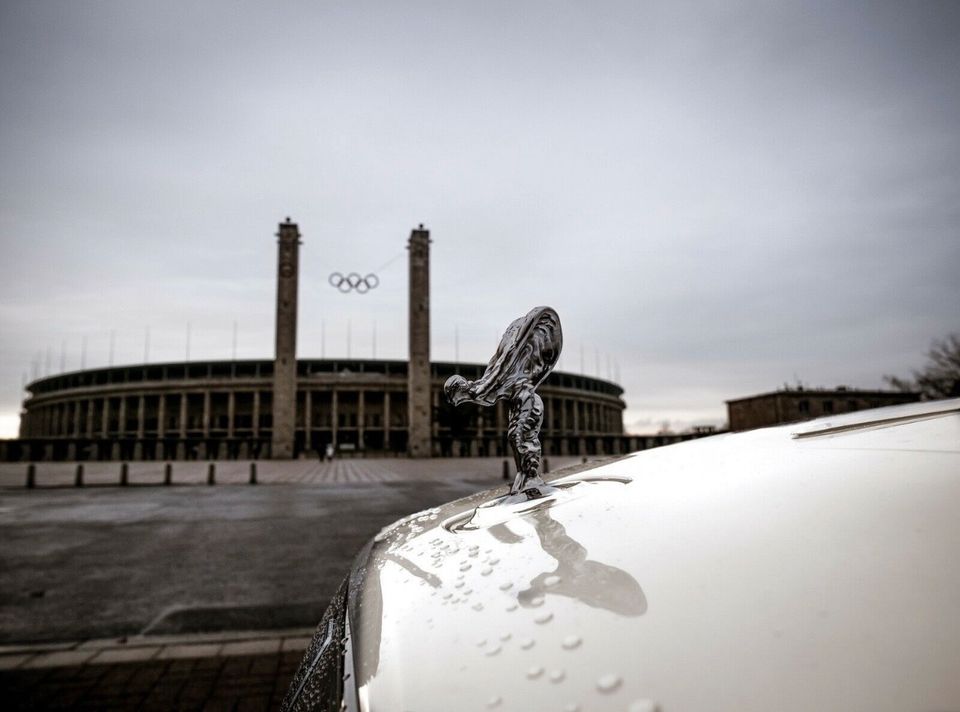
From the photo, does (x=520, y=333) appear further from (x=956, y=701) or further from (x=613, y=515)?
(x=956, y=701)

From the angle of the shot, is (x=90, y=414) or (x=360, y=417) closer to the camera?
(x=360, y=417)

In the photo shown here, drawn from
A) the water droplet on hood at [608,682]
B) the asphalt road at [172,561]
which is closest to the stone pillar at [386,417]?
the asphalt road at [172,561]

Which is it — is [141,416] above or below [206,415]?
above

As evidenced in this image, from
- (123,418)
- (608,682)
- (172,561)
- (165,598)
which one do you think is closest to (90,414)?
(123,418)

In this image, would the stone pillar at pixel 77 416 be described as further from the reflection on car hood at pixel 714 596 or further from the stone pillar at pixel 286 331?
A: the reflection on car hood at pixel 714 596

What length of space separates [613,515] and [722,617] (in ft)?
1.32

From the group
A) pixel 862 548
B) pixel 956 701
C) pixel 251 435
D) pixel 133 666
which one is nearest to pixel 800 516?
pixel 862 548

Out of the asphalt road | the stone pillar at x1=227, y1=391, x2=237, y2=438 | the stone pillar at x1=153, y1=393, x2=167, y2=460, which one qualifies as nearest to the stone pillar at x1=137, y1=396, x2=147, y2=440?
the stone pillar at x1=153, y1=393, x2=167, y2=460

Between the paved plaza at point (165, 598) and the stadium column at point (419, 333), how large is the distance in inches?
1453

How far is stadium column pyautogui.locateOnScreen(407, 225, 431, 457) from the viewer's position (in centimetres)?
4972

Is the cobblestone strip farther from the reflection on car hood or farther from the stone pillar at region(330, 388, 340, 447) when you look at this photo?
the stone pillar at region(330, 388, 340, 447)

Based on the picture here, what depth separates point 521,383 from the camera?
1432mm

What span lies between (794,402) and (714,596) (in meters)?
28.9

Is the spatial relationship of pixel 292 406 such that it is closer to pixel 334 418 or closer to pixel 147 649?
pixel 334 418
